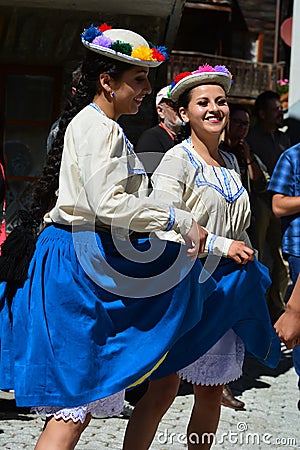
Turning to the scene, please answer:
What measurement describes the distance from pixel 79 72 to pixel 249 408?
276 cm

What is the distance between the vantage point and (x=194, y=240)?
298 cm

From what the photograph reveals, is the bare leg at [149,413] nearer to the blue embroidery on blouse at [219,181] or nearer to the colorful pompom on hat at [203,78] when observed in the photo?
the blue embroidery on blouse at [219,181]

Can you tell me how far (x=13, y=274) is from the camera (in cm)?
295

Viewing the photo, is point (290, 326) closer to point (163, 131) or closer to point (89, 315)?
point (89, 315)

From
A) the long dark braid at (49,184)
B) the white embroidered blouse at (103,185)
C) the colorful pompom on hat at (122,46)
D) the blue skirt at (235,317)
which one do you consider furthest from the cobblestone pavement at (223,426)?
the colorful pompom on hat at (122,46)

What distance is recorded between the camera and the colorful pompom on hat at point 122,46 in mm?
3010

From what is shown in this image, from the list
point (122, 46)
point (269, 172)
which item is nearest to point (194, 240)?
point (122, 46)

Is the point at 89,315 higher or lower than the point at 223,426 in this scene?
higher

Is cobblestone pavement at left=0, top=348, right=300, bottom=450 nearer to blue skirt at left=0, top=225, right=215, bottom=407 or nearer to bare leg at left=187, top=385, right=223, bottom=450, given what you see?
bare leg at left=187, top=385, right=223, bottom=450

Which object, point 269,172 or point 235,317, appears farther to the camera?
point 269,172

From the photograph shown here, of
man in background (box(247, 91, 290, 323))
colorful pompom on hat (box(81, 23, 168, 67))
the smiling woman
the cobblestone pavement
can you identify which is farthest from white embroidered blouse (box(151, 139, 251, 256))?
man in background (box(247, 91, 290, 323))

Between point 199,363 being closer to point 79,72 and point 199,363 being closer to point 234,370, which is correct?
point 234,370

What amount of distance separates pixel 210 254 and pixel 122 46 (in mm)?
867

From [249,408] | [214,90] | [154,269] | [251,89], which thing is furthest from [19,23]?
[251,89]
